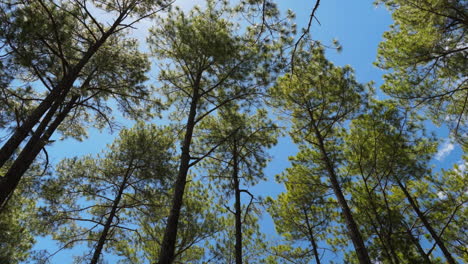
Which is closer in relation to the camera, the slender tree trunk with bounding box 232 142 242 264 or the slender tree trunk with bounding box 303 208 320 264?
the slender tree trunk with bounding box 232 142 242 264

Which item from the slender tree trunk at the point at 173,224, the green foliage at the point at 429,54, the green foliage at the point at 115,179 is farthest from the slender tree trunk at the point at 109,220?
the green foliage at the point at 429,54

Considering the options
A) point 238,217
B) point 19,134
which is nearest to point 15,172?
point 19,134

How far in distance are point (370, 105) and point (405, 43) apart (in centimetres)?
187

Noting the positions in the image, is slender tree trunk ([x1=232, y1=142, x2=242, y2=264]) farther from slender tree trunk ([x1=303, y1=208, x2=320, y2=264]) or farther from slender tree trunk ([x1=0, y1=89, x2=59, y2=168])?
slender tree trunk ([x1=0, y1=89, x2=59, y2=168])

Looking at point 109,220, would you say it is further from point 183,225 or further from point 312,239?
point 312,239

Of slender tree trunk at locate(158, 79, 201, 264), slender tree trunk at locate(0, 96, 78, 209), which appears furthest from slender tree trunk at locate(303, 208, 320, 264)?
slender tree trunk at locate(0, 96, 78, 209)

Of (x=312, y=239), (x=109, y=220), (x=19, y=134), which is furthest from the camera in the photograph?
(x=312, y=239)

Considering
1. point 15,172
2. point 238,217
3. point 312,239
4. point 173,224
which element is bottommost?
point 173,224

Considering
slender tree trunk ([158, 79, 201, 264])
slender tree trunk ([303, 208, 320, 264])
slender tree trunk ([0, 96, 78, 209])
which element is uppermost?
slender tree trunk ([303, 208, 320, 264])

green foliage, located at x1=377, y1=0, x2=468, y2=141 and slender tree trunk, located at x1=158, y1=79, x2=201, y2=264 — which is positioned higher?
green foliage, located at x1=377, y1=0, x2=468, y2=141

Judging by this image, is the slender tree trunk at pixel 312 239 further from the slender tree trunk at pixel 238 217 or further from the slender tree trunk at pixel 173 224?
the slender tree trunk at pixel 173 224

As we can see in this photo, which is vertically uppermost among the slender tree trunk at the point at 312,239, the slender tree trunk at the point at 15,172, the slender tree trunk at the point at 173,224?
the slender tree trunk at the point at 312,239

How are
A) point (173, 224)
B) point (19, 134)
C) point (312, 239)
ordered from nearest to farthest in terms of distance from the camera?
point (173, 224)
point (19, 134)
point (312, 239)

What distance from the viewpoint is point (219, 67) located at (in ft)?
23.6
